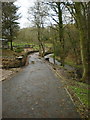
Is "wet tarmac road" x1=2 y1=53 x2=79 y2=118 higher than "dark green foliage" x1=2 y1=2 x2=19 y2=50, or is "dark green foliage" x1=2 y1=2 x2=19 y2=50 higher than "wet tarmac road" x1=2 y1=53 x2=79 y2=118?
"dark green foliage" x1=2 y1=2 x2=19 y2=50

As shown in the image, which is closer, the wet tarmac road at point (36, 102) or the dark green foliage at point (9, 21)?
the wet tarmac road at point (36, 102)

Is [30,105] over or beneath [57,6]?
beneath

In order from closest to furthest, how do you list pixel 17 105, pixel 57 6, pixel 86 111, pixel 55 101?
pixel 86 111 < pixel 17 105 < pixel 55 101 < pixel 57 6

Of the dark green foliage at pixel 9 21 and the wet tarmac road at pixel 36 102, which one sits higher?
the dark green foliage at pixel 9 21

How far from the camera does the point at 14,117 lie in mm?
4621

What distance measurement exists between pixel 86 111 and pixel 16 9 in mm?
25820

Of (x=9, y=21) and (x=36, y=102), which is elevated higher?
(x=9, y=21)

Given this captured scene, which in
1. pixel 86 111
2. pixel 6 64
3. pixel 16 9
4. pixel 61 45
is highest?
pixel 16 9

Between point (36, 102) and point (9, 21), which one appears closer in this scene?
point (36, 102)

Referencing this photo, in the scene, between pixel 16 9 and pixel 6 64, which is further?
pixel 16 9

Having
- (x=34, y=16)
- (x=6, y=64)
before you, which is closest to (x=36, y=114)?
(x=6, y=64)

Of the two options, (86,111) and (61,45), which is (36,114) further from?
(61,45)

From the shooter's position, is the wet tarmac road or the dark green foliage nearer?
the wet tarmac road

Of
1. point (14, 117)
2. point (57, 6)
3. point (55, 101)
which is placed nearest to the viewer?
point (14, 117)
